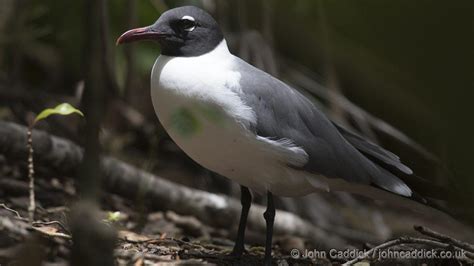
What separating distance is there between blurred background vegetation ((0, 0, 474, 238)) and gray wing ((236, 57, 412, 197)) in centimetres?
30

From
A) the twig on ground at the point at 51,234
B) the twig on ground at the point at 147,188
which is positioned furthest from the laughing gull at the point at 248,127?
the twig on ground at the point at 147,188

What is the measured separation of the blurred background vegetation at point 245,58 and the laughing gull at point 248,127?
0.36m

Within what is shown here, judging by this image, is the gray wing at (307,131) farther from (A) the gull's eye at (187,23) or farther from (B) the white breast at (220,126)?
(A) the gull's eye at (187,23)

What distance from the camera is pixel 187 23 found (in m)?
2.73

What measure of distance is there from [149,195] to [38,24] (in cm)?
188

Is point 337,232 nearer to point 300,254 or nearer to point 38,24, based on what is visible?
point 300,254

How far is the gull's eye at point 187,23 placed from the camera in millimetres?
2717

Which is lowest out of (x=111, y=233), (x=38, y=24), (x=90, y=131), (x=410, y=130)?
(x=111, y=233)

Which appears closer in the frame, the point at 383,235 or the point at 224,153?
the point at 224,153

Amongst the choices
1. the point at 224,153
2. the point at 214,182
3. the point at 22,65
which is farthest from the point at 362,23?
the point at 22,65

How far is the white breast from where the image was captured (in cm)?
247

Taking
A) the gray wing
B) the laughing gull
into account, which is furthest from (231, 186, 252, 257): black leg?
the gray wing

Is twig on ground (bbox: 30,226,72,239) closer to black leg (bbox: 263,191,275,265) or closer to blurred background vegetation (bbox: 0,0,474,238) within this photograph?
black leg (bbox: 263,191,275,265)

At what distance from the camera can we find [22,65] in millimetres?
5844
